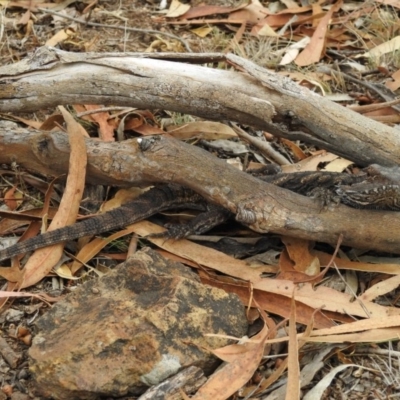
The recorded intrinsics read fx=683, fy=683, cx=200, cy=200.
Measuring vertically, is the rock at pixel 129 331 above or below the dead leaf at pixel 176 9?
below

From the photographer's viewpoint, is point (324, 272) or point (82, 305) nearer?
point (82, 305)

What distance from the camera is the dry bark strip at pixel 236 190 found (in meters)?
3.49

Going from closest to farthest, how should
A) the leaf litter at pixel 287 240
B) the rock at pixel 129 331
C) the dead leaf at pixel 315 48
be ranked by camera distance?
the rock at pixel 129 331 < the leaf litter at pixel 287 240 < the dead leaf at pixel 315 48

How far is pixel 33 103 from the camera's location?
3.62m

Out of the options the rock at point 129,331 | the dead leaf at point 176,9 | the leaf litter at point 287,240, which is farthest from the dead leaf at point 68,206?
the dead leaf at point 176,9

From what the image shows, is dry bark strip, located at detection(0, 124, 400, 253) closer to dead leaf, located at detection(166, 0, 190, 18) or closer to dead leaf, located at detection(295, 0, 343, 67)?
dead leaf, located at detection(295, 0, 343, 67)

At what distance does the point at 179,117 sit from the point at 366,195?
168 centimetres

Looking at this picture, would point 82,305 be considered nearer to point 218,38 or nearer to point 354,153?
point 354,153

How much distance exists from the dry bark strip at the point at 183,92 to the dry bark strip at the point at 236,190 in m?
0.25

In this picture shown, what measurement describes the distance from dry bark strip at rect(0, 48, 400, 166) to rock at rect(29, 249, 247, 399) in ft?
3.02

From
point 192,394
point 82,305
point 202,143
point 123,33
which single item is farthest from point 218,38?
point 192,394

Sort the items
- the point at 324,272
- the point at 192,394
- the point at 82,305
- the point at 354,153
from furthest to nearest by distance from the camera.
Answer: the point at 354,153, the point at 324,272, the point at 82,305, the point at 192,394

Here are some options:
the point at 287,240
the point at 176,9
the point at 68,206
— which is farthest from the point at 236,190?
the point at 176,9

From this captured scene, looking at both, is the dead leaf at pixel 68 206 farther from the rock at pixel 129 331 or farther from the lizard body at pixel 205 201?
the rock at pixel 129 331
